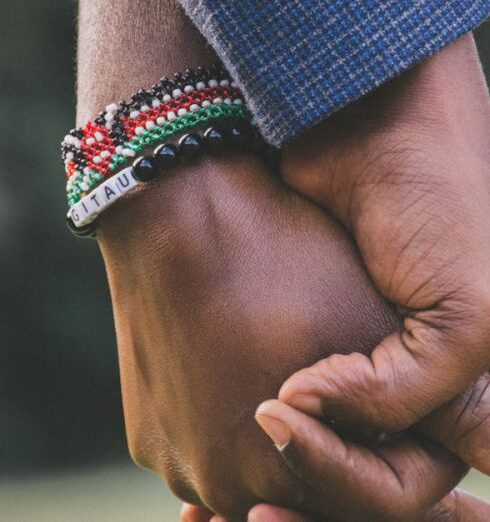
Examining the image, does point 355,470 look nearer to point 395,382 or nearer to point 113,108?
point 395,382

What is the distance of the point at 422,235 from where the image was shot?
0.76m

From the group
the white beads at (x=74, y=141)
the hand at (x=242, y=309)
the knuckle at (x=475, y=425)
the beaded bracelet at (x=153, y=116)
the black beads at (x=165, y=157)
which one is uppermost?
the white beads at (x=74, y=141)

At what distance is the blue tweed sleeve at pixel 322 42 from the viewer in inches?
29.8

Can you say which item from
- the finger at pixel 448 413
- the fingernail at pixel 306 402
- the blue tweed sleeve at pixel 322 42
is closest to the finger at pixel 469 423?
the finger at pixel 448 413

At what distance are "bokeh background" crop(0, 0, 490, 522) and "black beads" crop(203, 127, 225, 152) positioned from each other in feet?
11.4

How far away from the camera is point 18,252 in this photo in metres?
4.70

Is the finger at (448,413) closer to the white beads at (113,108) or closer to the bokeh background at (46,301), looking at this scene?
the white beads at (113,108)

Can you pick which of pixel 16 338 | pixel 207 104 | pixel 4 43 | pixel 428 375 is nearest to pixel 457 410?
pixel 428 375

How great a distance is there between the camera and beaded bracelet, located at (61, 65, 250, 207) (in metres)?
0.85

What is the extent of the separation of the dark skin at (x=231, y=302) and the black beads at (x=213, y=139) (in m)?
0.01

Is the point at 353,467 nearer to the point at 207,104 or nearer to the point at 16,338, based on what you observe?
the point at 207,104

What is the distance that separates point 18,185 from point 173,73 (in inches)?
160

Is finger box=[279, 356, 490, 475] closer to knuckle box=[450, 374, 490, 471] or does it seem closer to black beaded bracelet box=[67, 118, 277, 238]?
knuckle box=[450, 374, 490, 471]

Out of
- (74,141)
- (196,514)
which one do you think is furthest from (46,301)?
(74,141)
